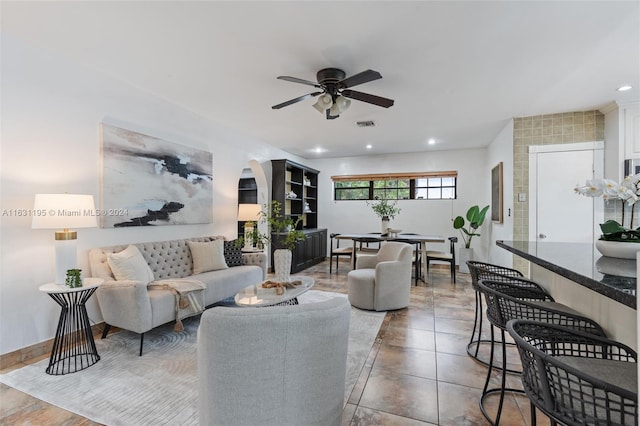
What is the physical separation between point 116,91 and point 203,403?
10.6 feet

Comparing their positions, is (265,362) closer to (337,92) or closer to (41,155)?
(337,92)

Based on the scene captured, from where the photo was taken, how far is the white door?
3908 mm

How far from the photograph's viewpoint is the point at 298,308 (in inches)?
46.5

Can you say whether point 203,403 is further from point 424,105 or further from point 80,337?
point 424,105

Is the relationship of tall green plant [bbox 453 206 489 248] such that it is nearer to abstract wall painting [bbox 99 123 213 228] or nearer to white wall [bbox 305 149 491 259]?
white wall [bbox 305 149 491 259]

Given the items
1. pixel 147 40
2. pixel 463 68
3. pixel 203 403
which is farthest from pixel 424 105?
pixel 203 403

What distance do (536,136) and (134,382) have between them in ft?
17.5

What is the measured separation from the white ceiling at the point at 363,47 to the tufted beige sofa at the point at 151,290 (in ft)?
5.97

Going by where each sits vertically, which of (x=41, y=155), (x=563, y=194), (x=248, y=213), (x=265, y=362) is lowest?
(x=265, y=362)

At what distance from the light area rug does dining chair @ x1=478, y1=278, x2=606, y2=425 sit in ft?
3.12

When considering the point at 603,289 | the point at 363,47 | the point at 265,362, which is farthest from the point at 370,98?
the point at 265,362

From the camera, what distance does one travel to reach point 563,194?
4.03 metres

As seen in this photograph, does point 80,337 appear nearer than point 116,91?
Yes

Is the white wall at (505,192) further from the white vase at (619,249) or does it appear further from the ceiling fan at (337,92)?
the white vase at (619,249)
